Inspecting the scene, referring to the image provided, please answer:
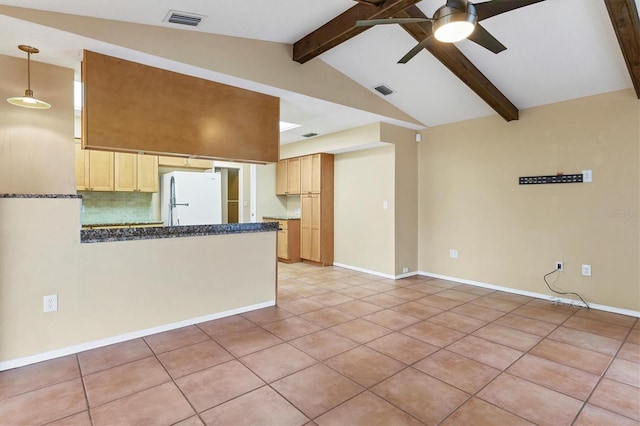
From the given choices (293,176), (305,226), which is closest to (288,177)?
(293,176)

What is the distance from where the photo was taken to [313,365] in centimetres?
251

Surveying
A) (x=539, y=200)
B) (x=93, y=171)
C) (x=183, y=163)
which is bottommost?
(x=539, y=200)

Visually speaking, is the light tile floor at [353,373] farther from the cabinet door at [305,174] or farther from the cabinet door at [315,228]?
the cabinet door at [305,174]

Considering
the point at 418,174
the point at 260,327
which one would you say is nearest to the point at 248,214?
the point at 418,174

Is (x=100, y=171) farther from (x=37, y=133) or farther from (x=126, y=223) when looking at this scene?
(x=37, y=133)

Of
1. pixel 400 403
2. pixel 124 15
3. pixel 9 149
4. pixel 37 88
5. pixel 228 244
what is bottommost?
pixel 400 403

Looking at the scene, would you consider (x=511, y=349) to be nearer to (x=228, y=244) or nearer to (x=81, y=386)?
(x=228, y=244)

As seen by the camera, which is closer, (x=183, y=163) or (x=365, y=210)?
(x=365, y=210)

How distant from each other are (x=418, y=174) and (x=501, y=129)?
1.42 meters

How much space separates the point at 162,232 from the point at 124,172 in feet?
8.89

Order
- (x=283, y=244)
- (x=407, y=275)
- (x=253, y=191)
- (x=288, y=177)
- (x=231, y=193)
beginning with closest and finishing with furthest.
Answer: (x=407, y=275), (x=283, y=244), (x=288, y=177), (x=253, y=191), (x=231, y=193)

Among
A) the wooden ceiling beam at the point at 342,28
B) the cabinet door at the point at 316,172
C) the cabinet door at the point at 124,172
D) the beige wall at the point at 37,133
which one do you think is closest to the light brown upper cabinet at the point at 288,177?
the cabinet door at the point at 316,172

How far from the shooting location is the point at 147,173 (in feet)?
17.6

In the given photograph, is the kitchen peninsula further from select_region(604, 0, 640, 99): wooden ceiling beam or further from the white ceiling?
select_region(604, 0, 640, 99): wooden ceiling beam
